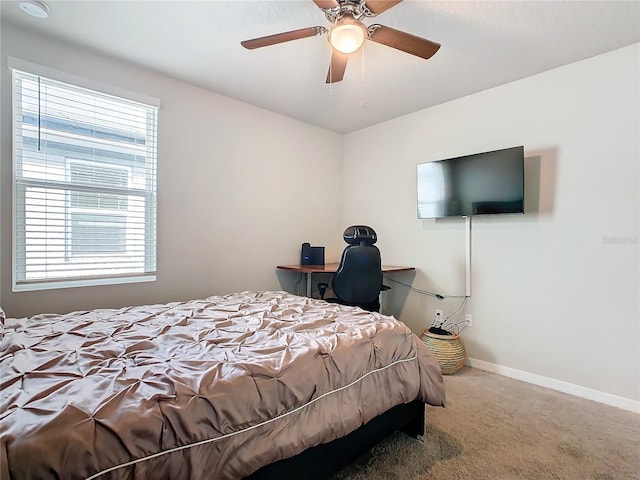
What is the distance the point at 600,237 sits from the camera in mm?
2469

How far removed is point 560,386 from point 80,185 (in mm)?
4011

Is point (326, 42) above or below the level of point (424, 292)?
above

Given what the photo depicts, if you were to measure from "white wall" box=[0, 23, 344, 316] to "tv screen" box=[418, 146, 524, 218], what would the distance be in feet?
4.44

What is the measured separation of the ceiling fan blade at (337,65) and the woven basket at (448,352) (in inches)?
92.3

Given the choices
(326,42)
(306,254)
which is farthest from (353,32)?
(306,254)

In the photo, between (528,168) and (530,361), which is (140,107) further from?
(530,361)

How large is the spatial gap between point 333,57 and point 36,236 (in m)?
2.35

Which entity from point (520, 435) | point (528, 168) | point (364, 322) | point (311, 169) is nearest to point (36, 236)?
point (364, 322)

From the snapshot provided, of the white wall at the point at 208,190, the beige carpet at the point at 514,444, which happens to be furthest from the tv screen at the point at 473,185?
the beige carpet at the point at 514,444

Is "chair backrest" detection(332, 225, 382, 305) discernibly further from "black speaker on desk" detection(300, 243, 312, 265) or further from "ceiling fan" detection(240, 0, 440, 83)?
"ceiling fan" detection(240, 0, 440, 83)

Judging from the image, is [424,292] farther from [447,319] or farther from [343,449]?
[343,449]

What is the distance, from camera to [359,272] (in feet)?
9.48

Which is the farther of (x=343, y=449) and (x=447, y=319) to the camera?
(x=447, y=319)

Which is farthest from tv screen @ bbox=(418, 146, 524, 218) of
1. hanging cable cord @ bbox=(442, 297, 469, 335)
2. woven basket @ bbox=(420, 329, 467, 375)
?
woven basket @ bbox=(420, 329, 467, 375)
